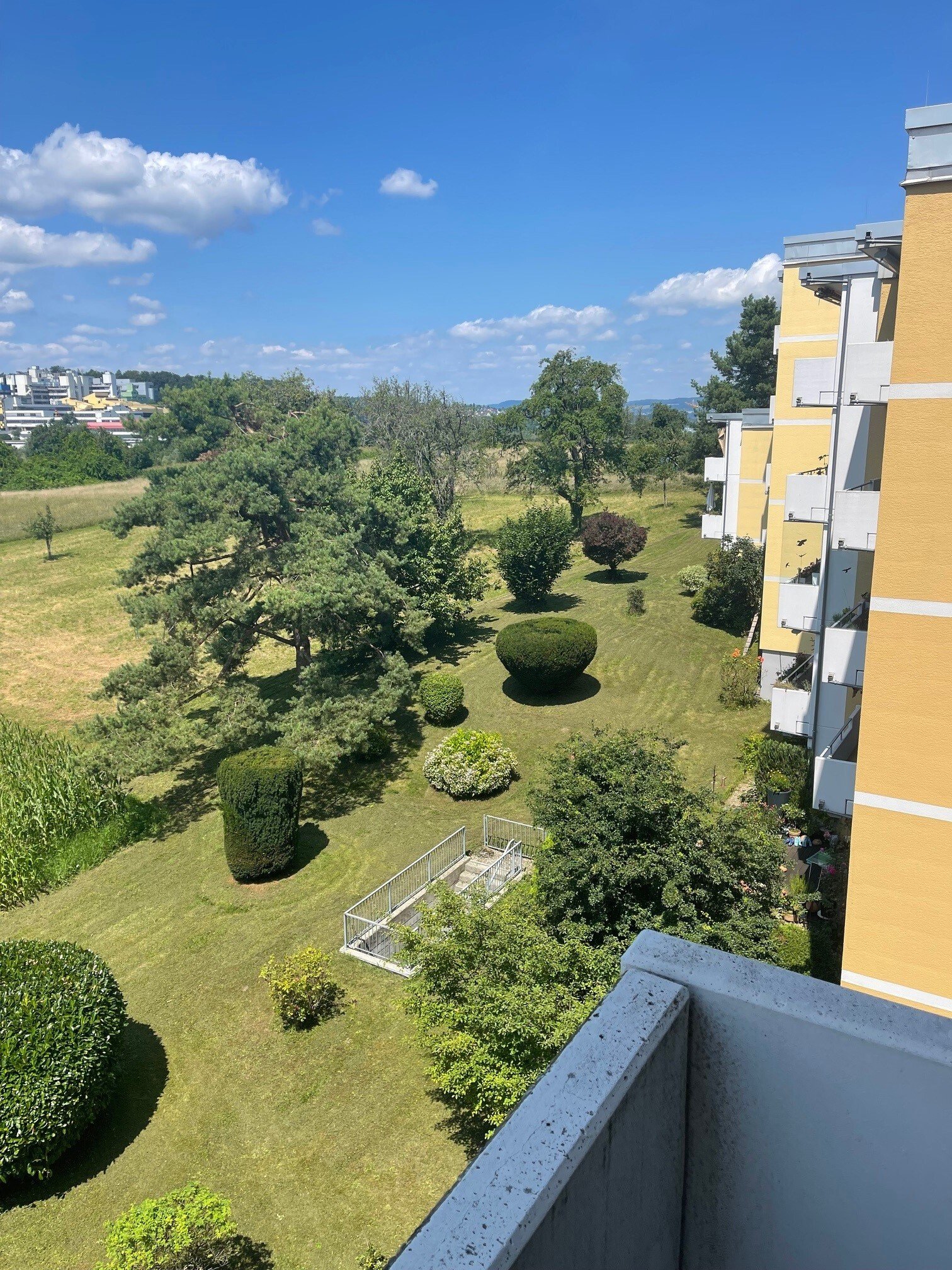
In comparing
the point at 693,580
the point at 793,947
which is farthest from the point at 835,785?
the point at 693,580

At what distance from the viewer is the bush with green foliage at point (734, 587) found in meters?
29.5

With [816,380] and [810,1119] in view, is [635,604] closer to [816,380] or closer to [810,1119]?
[816,380]

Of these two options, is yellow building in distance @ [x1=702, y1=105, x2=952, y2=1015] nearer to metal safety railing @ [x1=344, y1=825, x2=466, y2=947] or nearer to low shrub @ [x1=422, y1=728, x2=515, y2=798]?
metal safety railing @ [x1=344, y1=825, x2=466, y2=947]

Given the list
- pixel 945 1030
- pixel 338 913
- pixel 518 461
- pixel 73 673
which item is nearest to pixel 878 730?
pixel 945 1030

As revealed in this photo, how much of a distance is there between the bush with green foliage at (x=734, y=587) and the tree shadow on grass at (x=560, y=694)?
6350mm

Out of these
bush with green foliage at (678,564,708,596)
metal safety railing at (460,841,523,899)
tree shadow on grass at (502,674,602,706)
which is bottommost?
metal safety railing at (460,841,523,899)

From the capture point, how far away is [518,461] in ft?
168

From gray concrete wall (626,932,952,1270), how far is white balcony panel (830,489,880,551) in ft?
30.2

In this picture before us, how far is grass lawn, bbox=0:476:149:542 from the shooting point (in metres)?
60.6

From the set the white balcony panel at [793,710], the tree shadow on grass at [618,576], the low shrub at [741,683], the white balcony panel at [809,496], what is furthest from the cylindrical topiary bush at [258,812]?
the tree shadow on grass at [618,576]


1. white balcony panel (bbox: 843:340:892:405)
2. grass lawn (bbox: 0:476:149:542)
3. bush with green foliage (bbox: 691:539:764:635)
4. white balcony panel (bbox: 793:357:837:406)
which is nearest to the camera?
white balcony panel (bbox: 843:340:892:405)

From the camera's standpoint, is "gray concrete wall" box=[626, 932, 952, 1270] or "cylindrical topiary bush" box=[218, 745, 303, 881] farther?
"cylindrical topiary bush" box=[218, 745, 303, 881]

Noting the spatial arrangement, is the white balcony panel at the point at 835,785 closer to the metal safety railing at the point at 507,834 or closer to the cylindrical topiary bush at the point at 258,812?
the metal safety railing at the point at 507,834

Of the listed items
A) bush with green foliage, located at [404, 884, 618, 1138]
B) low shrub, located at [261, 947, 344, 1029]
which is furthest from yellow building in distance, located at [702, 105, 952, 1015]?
low shrub, located at [261, 947, 344, 1029]
